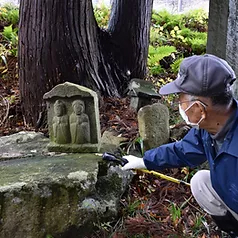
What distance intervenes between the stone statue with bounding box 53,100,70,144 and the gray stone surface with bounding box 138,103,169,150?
0.76 metres

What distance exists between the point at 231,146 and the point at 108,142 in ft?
6.85

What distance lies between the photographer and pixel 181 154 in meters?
2.52

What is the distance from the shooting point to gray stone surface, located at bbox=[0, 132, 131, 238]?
2.93 m

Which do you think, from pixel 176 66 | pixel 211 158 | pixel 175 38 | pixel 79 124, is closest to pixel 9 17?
pixel 175 38

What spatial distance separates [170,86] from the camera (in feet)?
7.22

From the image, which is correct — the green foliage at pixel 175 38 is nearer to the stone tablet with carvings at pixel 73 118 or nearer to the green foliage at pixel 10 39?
the green foliage at pixel 10 39

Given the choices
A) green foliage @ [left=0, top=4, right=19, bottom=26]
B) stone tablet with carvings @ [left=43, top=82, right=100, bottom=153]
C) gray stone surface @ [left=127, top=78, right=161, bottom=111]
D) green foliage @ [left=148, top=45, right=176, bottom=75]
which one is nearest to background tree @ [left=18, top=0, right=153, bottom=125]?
gray stone surface @ [left=127, top=78, right=161, bottom=111]

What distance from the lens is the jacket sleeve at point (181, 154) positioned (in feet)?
8.02

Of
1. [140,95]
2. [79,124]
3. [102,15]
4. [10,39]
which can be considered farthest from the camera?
[102,15]

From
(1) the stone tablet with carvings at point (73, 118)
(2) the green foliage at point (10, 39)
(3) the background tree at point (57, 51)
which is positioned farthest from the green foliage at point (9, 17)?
(1) the stone tablet with carvings at point (73, 118)

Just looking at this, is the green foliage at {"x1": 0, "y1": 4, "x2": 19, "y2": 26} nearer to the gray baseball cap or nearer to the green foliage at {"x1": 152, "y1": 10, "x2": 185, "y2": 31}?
the green foliage at {"x1": 152, "y1": 10, "x2": 185, "y2": 31}

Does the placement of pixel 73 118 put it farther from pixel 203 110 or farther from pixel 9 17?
pixel 9 17

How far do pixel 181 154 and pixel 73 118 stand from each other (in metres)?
1.39

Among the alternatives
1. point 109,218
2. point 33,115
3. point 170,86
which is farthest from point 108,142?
point 170,86
